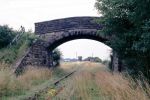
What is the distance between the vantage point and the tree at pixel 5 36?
33.0 metres

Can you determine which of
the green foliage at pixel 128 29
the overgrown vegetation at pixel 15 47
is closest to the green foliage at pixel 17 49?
the overgrown vegetation at pixel 15 47

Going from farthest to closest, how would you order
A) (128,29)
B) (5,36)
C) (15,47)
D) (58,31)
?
(58,31) → (5,36) → (15,47) → (128,29)

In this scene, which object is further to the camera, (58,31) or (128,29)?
(58,31)

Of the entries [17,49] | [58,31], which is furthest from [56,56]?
[17,49]

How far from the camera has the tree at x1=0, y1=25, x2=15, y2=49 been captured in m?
33.0

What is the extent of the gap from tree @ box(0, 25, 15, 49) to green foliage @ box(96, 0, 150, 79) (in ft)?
46.7

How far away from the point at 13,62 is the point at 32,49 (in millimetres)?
4504

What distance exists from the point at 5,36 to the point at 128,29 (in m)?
17.3

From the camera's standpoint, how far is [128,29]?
19.0m

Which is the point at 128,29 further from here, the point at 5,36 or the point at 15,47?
the point at 5,36

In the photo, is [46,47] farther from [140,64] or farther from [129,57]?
[140,64]

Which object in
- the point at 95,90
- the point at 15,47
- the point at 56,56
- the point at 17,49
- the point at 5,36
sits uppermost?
the point at 5,36

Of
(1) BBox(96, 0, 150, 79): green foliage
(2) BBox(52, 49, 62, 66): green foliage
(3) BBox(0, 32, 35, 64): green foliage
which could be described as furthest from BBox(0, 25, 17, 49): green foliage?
(1) BBox(96, 0, 150, 79): green foliage

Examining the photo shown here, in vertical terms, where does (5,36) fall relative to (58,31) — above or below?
below
